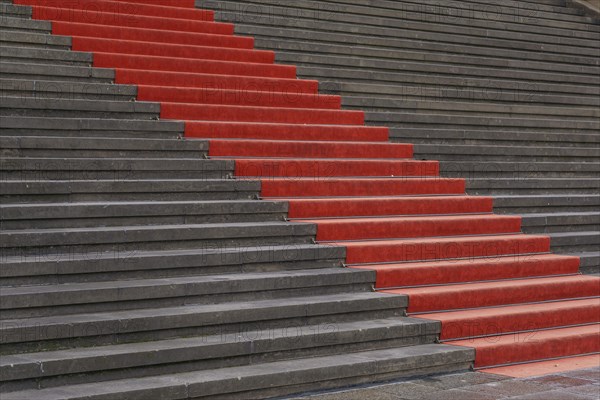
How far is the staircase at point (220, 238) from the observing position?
5113mm

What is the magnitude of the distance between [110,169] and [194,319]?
168cm

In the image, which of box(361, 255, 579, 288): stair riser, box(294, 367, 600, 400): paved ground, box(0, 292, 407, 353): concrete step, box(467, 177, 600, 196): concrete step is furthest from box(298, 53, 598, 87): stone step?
box(294, 367, 600, 400): paved ground

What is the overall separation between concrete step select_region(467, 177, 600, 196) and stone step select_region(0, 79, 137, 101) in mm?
3172

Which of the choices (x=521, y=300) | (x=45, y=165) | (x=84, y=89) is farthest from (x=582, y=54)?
(x=45, y=165)

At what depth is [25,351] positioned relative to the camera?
482 cm

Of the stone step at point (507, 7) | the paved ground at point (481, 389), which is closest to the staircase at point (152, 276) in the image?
the paved ground at point (481, 389)

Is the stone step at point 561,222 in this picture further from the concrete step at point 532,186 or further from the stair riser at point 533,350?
the stair riser at point 533,350

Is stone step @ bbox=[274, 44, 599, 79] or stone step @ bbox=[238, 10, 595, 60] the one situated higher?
stone step @ bbox=[238, 10, 595, 60]

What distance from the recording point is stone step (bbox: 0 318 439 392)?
4.64 metres

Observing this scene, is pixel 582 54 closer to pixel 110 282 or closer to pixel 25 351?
pixel 110 282

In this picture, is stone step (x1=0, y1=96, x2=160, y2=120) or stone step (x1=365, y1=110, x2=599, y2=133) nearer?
stone step (x1=0, y1=96, x2=160, y2=120)

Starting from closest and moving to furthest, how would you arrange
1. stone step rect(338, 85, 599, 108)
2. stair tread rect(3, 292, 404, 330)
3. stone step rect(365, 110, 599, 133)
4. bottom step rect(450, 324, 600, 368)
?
stair tread rect(3, 292, 404, 330) < bottom step rect(450, 324, 600, 368) < stone step rect(365, 110, 599, 133) < stone step rect(338, 85, 599, 108)

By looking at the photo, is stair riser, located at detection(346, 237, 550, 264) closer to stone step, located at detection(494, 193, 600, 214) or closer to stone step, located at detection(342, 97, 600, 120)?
stone step, located at detection(494, 193, 600, 214)

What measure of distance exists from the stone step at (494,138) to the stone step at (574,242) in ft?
4.99
